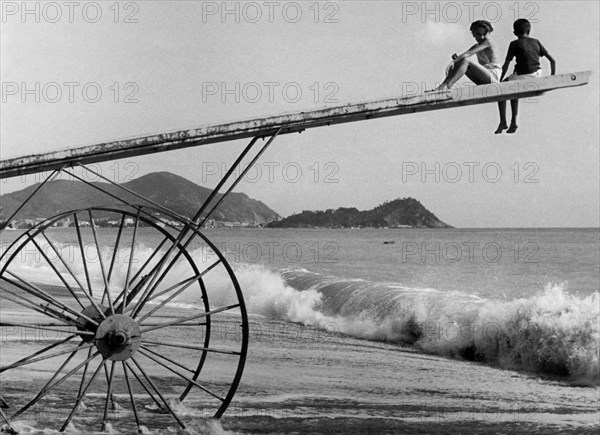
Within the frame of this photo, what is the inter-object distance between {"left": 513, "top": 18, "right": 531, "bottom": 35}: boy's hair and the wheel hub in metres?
4.44

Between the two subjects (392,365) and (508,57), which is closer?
(508,57)

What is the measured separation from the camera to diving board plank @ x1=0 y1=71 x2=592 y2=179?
298 inches

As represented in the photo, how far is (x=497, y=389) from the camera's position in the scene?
12.8 m

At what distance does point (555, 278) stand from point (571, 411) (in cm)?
2648

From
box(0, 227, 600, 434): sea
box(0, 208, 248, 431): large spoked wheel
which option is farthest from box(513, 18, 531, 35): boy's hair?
box(0, 227, 600, 434): sea

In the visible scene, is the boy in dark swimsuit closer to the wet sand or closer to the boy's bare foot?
the boy's bare foot

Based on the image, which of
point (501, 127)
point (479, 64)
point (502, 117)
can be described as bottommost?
point (501, 127)

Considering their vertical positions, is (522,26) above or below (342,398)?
above

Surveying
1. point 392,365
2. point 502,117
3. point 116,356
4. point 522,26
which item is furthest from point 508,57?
point 392,365

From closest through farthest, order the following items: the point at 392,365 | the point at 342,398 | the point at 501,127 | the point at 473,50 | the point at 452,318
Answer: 1. the point at 473,50
2. the point at 501,127
3. the point at 342,398
4. the point at 392,365
5. the point at 452,318

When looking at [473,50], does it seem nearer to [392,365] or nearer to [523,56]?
[523,56]

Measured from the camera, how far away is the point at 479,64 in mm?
7848

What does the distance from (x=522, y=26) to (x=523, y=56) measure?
0.28m

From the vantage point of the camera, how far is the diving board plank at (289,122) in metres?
7.56
